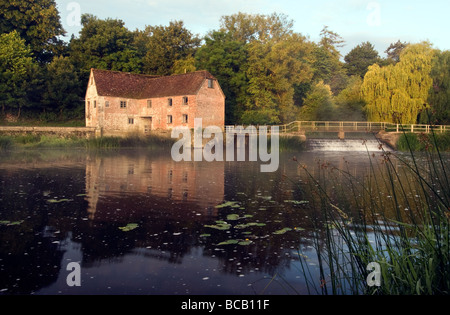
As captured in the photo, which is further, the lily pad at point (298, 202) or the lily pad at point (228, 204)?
the lily pad at point (298, 202)

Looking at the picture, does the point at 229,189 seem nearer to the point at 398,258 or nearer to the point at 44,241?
the point at 44,241

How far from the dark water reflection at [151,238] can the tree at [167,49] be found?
142 ft

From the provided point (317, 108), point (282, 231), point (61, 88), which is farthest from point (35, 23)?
point (282, 231)

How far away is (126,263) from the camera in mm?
6059

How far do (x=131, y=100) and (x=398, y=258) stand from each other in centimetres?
4669

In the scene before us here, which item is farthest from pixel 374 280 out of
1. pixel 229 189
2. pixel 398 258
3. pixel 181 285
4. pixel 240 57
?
pixel 240 57

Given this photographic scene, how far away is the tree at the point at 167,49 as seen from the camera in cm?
5491

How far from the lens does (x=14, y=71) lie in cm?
4606

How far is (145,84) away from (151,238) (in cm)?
4548

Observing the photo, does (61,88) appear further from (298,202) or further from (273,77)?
(298,202)

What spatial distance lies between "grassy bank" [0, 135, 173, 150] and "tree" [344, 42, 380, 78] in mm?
47877

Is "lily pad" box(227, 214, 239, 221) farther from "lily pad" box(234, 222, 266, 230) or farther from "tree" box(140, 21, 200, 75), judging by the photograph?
"tree" box(140, 21, 200, 75)

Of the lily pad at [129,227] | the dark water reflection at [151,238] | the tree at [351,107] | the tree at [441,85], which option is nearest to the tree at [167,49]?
the tree at [351,107]

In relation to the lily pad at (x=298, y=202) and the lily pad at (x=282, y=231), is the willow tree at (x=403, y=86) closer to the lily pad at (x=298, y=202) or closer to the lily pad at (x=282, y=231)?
the lily pad at (x=298, y=202)
